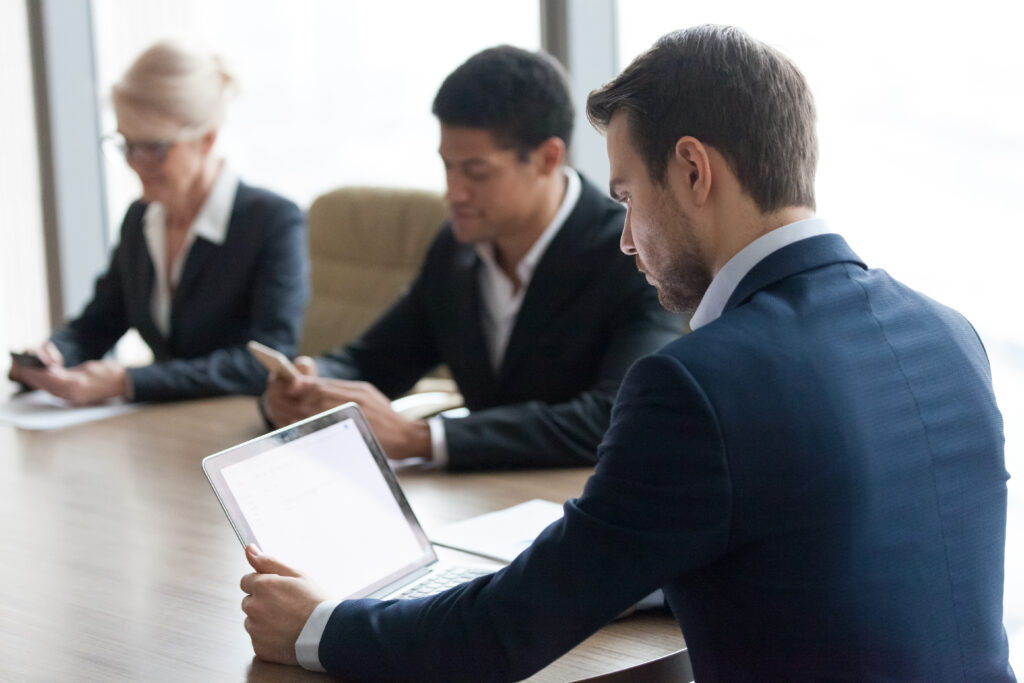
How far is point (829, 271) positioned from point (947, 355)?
160mm

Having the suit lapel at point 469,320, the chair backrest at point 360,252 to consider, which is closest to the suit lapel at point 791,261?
the suit lapel at point 469,320

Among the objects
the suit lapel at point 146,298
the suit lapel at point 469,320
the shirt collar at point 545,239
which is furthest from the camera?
the suit lapel at point 146,298

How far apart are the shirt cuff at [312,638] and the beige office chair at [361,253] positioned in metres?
1.74

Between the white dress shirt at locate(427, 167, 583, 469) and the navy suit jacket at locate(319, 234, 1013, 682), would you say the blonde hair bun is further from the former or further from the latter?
the navy suit jacket at locate(319, 234, 1013, 682)

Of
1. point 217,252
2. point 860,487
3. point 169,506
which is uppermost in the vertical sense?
point 860,487

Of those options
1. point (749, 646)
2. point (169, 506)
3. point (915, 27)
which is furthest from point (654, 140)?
point (915, 27)

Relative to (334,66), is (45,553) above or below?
below

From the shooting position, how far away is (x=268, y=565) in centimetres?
137

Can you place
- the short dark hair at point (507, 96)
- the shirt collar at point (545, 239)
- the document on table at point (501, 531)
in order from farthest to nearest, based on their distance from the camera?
the shirt collar at point (545, 239), the short dark hair at point (507, 96), the document on table at point (501, 531)

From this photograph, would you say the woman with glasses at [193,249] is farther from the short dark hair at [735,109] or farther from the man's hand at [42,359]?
the short dark hair at [735,109]

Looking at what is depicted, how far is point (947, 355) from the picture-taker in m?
1.18

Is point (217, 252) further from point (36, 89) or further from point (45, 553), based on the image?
point (36, 89)

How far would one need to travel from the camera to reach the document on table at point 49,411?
253 centimetres

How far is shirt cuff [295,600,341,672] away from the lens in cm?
128
